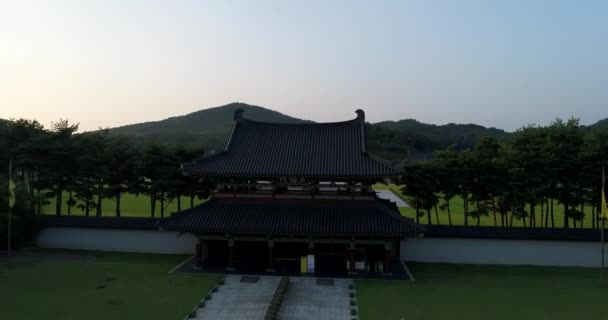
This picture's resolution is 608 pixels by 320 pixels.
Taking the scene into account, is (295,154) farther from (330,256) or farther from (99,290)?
(99,290)

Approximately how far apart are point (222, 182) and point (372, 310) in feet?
34.2

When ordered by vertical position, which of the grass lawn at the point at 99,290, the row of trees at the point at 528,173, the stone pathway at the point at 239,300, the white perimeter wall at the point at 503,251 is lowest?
the stone pathway at the point at 239,300

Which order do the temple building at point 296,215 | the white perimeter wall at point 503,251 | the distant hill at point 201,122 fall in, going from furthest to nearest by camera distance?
1. the distant hill at point 201,122
2. the white perimeter wall at point 503,251
3. the temple building at point 296,215

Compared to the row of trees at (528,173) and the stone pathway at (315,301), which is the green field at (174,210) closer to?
the row of trees at (528,173)

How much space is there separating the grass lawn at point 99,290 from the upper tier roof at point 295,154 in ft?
17.0

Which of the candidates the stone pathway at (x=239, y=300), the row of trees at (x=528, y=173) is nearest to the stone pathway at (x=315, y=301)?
the stone pathway at (x=239, y=300)

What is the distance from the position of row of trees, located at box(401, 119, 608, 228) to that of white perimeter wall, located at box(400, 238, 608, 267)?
4.83m

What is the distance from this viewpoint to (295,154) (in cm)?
2380

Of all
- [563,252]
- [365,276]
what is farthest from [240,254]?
[563,252]

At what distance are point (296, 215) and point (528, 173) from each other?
51.2 feet

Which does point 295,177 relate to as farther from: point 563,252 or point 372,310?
point 563,252

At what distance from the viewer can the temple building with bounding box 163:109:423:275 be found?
830 inches

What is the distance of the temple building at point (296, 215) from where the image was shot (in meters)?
21.1

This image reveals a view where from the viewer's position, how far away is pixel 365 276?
20859mm
